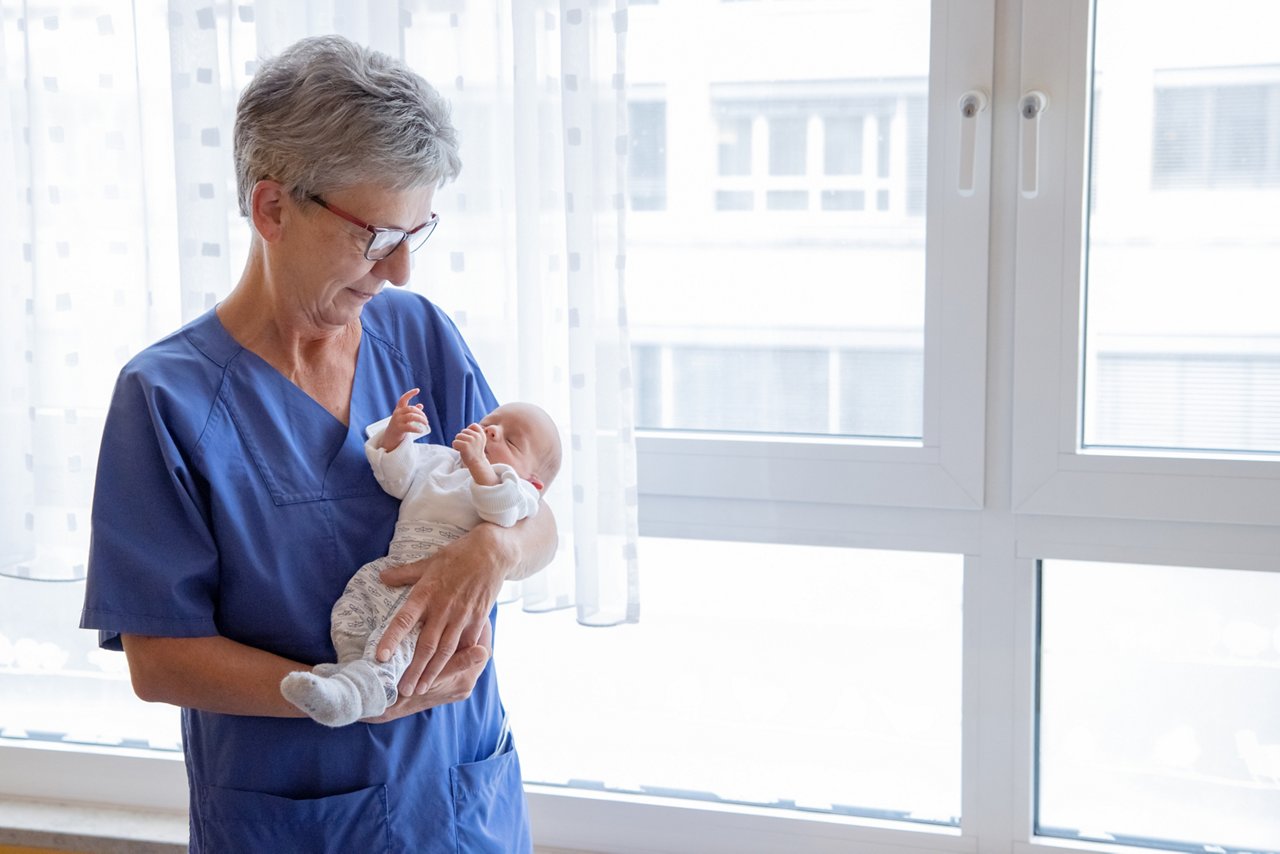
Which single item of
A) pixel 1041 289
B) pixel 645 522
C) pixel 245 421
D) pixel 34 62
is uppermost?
pixel 34 62

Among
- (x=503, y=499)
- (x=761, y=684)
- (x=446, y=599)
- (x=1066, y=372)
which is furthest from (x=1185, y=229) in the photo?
(x=446, y=599)

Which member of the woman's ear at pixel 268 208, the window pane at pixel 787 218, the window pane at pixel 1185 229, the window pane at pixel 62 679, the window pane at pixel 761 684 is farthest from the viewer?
the window pane at pixel 62 679

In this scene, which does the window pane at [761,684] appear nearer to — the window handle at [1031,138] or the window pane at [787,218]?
the window pane at [787,218]

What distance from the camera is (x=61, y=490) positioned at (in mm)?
2119

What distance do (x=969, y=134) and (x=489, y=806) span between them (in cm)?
124

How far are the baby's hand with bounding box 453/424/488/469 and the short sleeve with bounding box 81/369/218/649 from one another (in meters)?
0.31

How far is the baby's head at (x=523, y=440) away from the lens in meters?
1.54

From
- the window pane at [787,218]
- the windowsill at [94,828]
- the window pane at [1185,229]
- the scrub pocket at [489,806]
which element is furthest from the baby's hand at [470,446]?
the windowsill at [94,828]

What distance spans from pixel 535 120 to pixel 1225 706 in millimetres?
1515

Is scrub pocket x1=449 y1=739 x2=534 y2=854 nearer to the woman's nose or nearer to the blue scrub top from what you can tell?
the blue scrub top

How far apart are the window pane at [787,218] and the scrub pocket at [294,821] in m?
0.94

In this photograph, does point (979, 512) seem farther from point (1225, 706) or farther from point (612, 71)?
point (612, 71)

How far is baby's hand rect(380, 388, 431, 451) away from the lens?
1411 mm

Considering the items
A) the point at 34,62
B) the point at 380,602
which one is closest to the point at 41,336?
the point at 34,62
